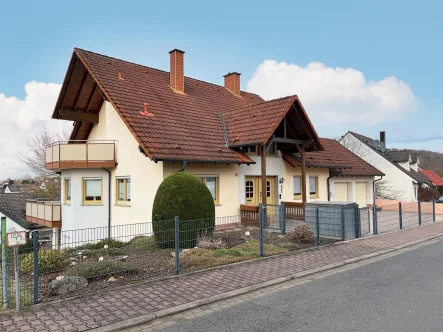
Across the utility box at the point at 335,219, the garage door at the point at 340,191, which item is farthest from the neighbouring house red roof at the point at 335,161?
the utility box at the point at 335,219

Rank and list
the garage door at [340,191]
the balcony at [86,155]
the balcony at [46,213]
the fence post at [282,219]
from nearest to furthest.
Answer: the fence post at [282,219]
the balcony at [86,155]
the balcony at [46,213]
the garage door at [340,191]

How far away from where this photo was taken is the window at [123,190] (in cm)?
1524

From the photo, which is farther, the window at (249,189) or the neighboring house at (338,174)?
the neighboring house at (338,174)

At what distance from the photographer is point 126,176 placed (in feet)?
49.6

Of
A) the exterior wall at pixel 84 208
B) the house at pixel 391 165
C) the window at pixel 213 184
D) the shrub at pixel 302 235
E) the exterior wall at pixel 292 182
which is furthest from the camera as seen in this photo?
the house at pixel 391 165

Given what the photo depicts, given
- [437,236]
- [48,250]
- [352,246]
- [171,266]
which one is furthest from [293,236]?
[48,250]

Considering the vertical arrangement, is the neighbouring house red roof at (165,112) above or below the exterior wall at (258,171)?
above

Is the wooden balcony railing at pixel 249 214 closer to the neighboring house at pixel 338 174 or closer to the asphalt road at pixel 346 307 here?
the neighboring house at pixel 338 174

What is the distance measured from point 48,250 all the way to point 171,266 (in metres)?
2.67

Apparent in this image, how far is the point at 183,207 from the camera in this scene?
11.0m

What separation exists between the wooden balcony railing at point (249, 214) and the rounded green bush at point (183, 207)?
13.1 ft

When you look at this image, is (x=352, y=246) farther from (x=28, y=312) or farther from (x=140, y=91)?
(x=140, y=91)

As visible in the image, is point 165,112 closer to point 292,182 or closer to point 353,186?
point 292,182

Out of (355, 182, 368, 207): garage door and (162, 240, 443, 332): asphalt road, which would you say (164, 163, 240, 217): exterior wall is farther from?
(355, 182, 368, 207): garage door
